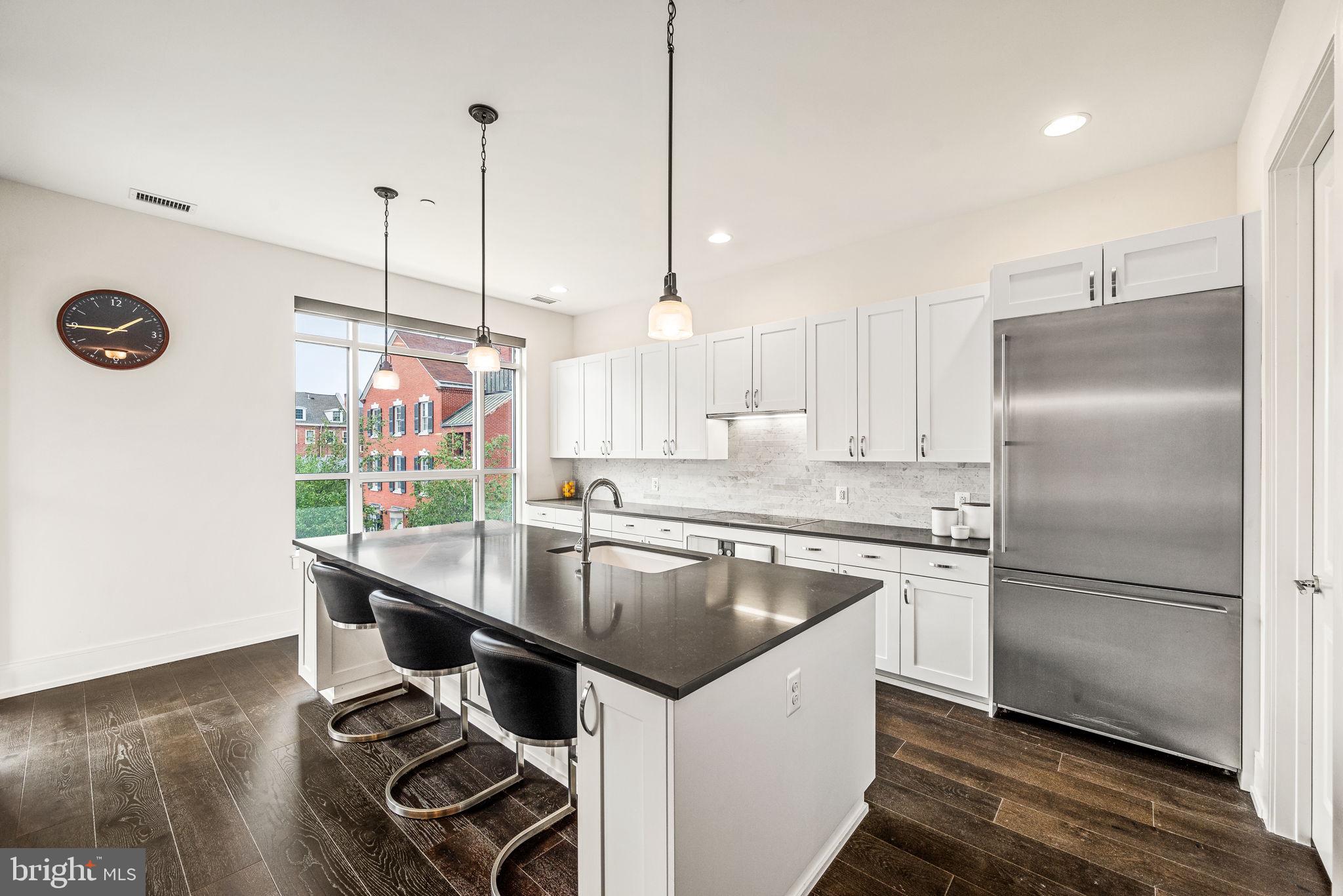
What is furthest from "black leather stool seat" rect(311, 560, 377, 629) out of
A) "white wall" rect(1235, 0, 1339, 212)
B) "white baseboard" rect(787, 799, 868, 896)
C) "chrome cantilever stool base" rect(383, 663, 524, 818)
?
"white wall" rect(1235, 0, 1339, 212)

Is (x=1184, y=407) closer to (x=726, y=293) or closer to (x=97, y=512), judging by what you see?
(x=726, y=293)

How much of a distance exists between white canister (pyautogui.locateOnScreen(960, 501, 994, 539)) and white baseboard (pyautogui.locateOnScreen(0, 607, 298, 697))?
15.4 feet

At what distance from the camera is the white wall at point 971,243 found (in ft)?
9.21

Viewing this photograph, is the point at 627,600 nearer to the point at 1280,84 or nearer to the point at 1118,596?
the point at 1118,596

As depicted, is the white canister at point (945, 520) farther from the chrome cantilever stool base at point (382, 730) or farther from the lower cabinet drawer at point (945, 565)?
the chrome cantilever stool base at point (382, 730)

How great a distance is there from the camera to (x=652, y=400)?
4930 millimetres

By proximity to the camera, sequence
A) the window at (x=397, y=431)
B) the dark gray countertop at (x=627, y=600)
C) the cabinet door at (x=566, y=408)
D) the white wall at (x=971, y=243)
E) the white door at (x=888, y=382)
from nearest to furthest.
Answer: the dark gray countertop at (x=627, y=600) → the white wall at (x=971, y=243) → the white door at (x=888, y=382) → the window at (x=397, y=431) → the cabinet door at (x=566, y=408)

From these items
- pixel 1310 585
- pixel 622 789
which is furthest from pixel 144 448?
pixel 1310 585

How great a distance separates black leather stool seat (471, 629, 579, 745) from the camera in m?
1.53

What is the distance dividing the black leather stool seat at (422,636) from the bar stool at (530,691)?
0.41 meters

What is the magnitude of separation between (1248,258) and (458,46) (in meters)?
3.10

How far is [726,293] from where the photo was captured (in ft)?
16.0

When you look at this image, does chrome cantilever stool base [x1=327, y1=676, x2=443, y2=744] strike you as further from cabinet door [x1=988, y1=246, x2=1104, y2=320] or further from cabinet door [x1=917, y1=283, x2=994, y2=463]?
cabinet door [x1=988, y1=246, x2=1104, y2=320]

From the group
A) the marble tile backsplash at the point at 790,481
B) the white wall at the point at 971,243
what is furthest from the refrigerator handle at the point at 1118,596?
the white wall at the point at 971,243
